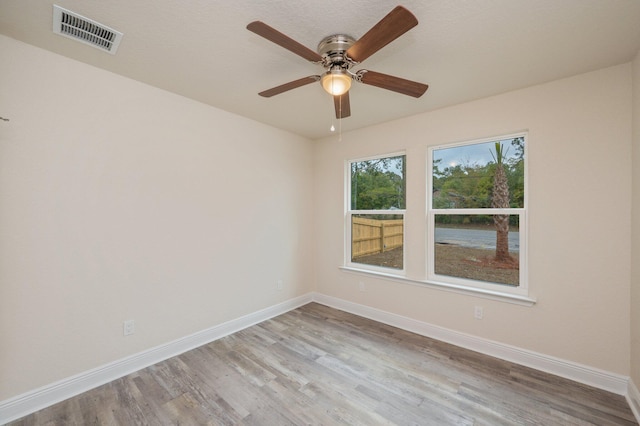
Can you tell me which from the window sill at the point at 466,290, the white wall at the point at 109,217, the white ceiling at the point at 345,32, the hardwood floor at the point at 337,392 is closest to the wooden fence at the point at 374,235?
the window sill at the point at 466,290

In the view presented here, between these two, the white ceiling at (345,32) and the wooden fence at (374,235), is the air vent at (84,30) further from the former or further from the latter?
the wooden fence at (374,235)

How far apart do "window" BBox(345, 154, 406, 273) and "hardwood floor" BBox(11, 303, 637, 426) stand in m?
1.11

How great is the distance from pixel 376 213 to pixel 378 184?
0.39m

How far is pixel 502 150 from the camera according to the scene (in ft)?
8.55

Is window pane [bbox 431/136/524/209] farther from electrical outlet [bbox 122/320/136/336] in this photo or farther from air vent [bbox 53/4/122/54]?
electrical outlet [bbox 122/320/136/336]

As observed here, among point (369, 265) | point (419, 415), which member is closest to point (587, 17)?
point (419, 415)

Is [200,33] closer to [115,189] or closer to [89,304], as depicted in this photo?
[115,189]

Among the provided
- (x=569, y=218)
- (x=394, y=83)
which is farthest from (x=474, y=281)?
(x=394, y=83)

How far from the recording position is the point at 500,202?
8.55 ft

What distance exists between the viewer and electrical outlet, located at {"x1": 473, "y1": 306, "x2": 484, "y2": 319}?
2.60 m

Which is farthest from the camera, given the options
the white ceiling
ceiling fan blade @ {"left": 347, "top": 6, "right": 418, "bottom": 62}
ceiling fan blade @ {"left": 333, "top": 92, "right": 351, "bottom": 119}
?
ceiling fan blade @ {"left": 333, "top": 92, "right": 351, "bottom": 119}

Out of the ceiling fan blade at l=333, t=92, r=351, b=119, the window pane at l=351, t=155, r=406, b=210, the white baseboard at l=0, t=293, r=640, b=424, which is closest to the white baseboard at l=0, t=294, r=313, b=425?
the white baseboard at l=0, t=293, r=640, b=424

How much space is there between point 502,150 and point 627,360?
193cm

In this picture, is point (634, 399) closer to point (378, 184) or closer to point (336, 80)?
point (378, 184)
